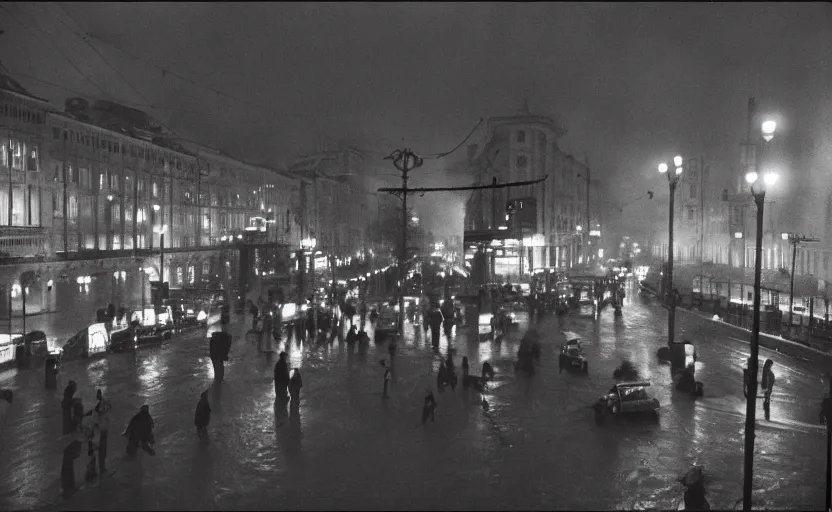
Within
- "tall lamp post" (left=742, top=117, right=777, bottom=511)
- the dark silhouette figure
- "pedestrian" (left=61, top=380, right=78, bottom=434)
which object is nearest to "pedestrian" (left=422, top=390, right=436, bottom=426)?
"tall lamp post" (left=742, top=117, right=777, bottom=511)

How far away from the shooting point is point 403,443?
39.7ft

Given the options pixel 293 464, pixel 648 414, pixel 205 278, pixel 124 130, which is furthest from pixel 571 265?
pixel 293 464

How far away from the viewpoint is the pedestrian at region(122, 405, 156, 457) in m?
11.2

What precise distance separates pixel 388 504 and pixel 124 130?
42609mm

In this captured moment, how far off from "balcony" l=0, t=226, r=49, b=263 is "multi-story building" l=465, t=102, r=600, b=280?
3376 cm

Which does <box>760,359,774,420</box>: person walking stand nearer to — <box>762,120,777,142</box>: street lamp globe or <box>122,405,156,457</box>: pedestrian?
<box>762,120,777,142</box>: street lamp globe

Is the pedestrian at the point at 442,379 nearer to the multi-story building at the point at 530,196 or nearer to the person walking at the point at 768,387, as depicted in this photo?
the person walking at the point at 768,387

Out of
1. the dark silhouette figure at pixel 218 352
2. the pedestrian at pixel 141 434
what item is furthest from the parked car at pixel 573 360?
the pedestrian at pixel 141 434

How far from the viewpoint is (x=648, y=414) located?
1389 centimetres

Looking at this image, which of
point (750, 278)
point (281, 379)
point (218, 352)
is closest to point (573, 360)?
point (281, 379)

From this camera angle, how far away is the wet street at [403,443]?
9602 mm

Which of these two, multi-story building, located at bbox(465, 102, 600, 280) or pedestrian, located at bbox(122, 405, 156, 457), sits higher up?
multi-story building, located at bbox(465, 102, 600, 280)

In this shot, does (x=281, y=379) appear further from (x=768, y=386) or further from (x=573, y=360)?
(x=768, y=386)

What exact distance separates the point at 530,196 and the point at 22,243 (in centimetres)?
5166
